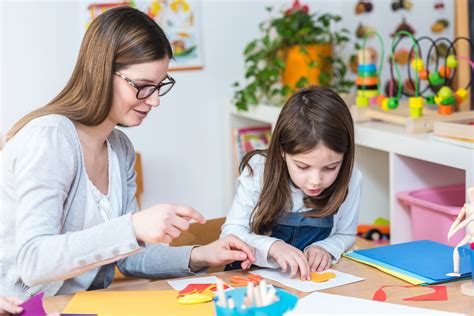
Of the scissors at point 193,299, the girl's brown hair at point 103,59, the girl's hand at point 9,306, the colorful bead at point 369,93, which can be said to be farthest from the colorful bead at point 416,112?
the girl's hand at point 9,306

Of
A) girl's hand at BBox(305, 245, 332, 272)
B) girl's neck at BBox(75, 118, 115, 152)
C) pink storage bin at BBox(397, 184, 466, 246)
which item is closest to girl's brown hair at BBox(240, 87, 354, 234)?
girl's hand at BBox(305, 245, 332, 272)

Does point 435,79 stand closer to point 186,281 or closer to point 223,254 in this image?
A: point 223,254

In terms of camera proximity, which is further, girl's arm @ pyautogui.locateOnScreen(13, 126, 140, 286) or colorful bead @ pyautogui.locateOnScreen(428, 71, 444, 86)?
colorful bead @ pyautogui.locateOnScreen(428, 71, 444, 86)

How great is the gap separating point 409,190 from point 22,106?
148 centimetres

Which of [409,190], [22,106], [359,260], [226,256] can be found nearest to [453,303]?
[359,260]

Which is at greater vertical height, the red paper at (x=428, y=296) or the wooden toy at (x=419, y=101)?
the wooden toy at (x=419, y=101)

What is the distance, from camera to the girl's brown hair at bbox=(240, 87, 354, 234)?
1.55 metres

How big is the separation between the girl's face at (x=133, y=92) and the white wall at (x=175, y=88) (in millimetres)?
1406

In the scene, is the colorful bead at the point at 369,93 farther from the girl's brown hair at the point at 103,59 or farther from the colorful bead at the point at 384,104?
the girl's brown hair at the point at 103,59

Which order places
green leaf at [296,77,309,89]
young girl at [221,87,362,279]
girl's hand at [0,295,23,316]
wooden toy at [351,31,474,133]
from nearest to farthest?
girl's hand at [0,295,23,316] < young girl at [221,87,362,279] < wooden toy at [351,31,474,133] < green leaf at [296,77,309,89]

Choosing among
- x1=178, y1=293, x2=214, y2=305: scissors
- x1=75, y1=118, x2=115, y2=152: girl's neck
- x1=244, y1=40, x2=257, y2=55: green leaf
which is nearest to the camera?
x1=178, y1=293, x2=214, y2=305: scissors

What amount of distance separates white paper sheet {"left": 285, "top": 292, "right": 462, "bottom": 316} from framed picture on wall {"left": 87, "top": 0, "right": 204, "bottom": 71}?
1.82m

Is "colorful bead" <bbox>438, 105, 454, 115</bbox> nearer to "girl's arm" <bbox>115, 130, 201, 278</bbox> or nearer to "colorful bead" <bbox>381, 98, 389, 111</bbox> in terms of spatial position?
"colorful bead" <bbox>381, 98, 389, 111</bbox>

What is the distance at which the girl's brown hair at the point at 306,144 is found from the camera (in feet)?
5.09
